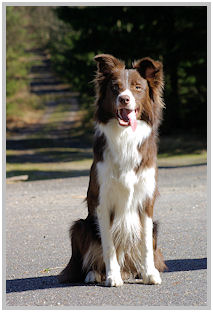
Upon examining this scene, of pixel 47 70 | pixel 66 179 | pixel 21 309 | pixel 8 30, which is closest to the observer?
pixel 21 309

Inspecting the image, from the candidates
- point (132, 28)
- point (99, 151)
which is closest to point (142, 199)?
point (99, 151)

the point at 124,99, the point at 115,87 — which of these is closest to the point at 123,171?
the point at 124,99

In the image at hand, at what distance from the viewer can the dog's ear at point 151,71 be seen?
5.83 metres

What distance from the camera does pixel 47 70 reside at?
8775 cm

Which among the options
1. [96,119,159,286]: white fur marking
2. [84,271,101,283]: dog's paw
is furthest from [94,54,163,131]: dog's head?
[84,271,101,283]: dog's paw

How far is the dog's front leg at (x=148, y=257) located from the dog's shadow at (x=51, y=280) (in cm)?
52

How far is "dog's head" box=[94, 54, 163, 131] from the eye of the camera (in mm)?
5602

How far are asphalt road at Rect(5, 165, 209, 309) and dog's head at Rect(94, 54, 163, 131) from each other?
181cm

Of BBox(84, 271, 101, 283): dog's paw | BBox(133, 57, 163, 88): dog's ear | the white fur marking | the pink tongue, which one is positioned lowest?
BBox(84, 271, 101, 283): dog's paw

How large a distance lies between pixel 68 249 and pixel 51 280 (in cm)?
171

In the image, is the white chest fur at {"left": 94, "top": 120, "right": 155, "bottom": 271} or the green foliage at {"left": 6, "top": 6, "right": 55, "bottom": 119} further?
the green foliage at {"left": 6, "top": 6, "right": 55, "bottom": 119}

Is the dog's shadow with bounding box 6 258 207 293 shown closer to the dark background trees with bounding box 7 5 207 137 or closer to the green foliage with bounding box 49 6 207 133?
the dark background trees with bounding box 7 5 207 137

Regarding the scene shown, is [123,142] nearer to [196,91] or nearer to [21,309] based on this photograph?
[21,309]

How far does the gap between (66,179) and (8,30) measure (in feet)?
97.0
